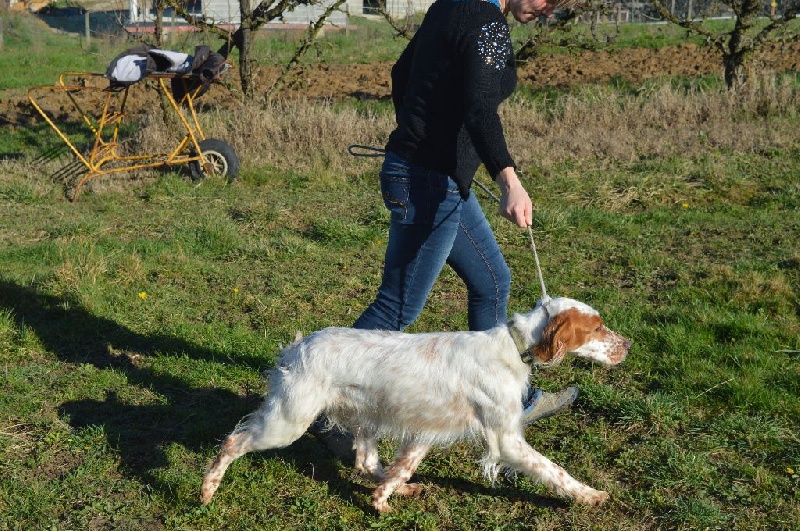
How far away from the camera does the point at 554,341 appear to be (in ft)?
10.4

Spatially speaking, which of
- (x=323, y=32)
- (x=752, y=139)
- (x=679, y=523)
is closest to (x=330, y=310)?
(x=679, y=523)

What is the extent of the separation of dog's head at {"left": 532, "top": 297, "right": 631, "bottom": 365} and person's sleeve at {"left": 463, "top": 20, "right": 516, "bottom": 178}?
0.58 metres

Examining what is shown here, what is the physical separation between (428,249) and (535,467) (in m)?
0.91

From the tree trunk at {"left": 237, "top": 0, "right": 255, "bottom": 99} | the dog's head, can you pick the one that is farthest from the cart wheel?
the dog's head

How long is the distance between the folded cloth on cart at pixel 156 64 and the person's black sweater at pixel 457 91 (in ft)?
17.7

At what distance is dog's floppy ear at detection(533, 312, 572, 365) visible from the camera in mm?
3174

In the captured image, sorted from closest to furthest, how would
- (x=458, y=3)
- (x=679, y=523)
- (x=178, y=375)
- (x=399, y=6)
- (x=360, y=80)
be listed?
1. (x=458, y=3)
2. (x=679, y=523)
3. (x=178, y=375)
4. (x=399, y=6)
5. (x=360, y=80)

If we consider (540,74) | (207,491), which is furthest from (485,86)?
(540,74)

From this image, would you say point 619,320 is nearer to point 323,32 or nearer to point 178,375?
point 178,375

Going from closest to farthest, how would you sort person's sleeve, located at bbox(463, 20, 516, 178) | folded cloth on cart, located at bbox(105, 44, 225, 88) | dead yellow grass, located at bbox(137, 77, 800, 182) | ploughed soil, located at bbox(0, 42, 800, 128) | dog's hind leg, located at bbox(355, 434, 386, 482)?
person's sleeve, located at bbox(463, 20, 516, 178)
dog's hind leg, located at bbox(355, 434, 386, 482)
folded cloth on cart, located at bbox(105, 44, 225, 88)
dead yellow grass, located at bbox(137, 77, 800, 182)
ploughed soil, located at bbox(0, 42, 800, 128)

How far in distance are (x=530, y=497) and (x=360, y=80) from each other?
40.9ft

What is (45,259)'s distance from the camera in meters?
6.53

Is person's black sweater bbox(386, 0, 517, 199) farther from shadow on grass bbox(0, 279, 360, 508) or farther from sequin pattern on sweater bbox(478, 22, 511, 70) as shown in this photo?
shadow on grass bbox(0, 279, 360, 508)

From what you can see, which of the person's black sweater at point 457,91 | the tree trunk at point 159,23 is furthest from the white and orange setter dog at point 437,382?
the tree trunk at point 159,23
